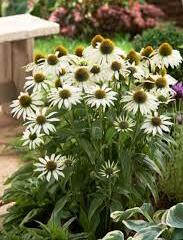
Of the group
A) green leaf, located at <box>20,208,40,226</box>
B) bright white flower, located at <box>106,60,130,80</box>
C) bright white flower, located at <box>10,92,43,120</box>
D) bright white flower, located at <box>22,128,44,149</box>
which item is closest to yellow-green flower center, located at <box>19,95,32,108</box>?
bright white flower, located at <box>10,92,43,120</box>

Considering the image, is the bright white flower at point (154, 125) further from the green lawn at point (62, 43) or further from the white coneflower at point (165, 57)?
the green lawn at point (62, 43)

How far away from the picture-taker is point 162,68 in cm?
277

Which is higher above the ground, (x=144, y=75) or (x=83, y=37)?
(x=144, y=75)

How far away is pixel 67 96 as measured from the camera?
8.45ft

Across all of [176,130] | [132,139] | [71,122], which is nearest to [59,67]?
[71,122]

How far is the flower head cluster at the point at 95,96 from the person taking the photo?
2.59 metres

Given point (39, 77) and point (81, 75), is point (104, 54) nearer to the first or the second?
point (81, 75)

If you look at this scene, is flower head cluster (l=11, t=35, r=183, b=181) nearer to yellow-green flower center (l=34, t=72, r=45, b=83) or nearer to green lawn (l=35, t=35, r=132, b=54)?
yellow-green flower center (l=34, t=72, r=45, b=83)

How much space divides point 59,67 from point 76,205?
0.64 metres

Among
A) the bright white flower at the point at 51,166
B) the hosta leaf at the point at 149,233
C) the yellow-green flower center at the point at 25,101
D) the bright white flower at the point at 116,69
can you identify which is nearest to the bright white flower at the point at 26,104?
the yellow-green flower center at the point at 25,101

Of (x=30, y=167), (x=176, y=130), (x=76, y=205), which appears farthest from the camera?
(x=176, y=130)

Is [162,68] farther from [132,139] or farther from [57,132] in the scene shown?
[57,132]

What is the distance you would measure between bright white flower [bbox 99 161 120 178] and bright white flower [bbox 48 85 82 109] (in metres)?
0.32

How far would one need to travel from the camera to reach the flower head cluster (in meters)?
2.59
